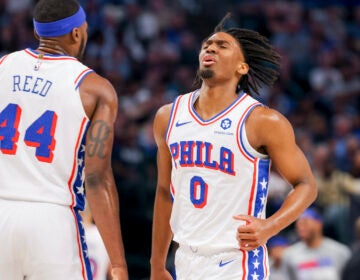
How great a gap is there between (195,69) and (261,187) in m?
10.1

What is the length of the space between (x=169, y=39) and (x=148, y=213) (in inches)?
205

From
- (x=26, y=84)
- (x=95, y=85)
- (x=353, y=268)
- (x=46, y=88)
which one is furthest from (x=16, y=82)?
(x=353, y=268)

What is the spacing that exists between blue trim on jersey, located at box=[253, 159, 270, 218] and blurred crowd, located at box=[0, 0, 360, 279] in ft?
19.4

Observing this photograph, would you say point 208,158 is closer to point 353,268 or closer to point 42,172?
point 42,172

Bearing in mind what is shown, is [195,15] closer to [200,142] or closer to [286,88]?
[286,88]

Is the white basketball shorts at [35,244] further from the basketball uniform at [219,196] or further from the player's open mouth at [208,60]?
the player's open mouth at [208,60]

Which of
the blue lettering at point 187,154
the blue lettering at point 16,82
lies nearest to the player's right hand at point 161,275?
the blue lettering at point 187,154

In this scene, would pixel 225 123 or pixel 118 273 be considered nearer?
pixel 118 273

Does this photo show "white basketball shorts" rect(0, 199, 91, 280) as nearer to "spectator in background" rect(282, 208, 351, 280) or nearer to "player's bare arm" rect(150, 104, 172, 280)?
"player's bare arm" rect(150, 104, 172, 280)

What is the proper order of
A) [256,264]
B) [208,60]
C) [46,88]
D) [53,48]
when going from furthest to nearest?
[208,60], [53,48], [256,264], [46,88]

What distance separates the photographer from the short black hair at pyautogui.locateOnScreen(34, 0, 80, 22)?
539 centimetres

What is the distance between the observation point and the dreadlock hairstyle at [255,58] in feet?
19.2

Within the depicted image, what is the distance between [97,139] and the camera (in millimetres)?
5172

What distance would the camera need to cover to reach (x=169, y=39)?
16.1 metres
